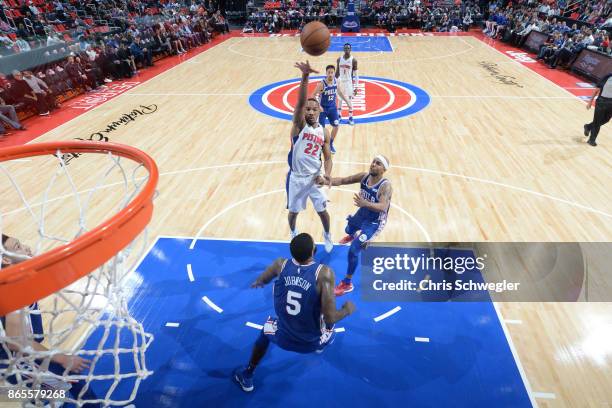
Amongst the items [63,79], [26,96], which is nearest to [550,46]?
[63,79]

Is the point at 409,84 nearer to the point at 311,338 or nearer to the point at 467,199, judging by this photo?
the point at 467,199

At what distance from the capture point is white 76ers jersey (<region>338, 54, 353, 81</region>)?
854 centimetres

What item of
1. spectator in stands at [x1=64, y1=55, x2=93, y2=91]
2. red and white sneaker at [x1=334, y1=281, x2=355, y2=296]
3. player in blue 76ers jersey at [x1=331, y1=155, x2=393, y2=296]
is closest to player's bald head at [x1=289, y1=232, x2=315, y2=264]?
player in blue 76ers jersey at [x1=331, y1=155, x2=393, y2=296]

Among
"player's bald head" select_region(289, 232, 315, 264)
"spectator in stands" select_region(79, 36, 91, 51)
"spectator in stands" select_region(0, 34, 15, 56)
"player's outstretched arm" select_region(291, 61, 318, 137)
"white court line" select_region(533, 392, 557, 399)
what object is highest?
"player's outstretched arm" select_region(291, 61, 318, 137)

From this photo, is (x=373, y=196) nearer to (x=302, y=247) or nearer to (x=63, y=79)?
(x=302, y=247)

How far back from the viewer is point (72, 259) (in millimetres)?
1865

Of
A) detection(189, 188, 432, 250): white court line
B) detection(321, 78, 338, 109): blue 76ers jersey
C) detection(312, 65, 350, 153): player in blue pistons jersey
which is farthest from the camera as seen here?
detection(321, 78, 338, 109): blue 76ers jersey

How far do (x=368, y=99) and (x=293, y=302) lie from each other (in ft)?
30.0

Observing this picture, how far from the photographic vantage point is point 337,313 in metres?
2.83

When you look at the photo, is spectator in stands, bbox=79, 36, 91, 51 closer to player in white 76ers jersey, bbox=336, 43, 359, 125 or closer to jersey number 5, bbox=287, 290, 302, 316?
player in white 76ers jersey, bbox=336, 43, 359, 125

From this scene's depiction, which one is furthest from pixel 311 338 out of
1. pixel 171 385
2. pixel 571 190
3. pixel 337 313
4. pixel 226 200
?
pixel 571 190

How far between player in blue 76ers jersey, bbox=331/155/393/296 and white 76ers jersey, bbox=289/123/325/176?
15.2 inches

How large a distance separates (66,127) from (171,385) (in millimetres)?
8239

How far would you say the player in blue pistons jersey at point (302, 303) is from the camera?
109 inches
